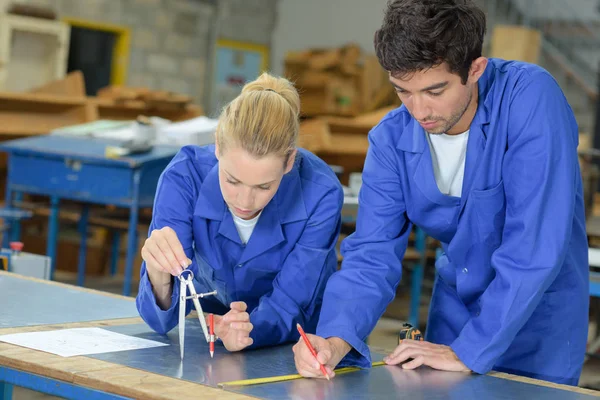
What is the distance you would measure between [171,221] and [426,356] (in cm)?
64

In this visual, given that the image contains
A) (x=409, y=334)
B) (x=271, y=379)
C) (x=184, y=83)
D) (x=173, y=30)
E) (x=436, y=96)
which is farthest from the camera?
(x=184, y=83)

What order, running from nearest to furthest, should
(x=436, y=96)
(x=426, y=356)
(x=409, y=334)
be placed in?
(x=436, y=96)
(x=426, y=356)
(x=409, y=334)

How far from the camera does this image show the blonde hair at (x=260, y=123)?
6.19 ft

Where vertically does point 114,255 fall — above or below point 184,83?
below

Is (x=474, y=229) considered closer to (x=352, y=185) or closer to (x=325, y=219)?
(x=325, y=219)

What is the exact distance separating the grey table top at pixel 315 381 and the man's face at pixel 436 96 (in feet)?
1.66

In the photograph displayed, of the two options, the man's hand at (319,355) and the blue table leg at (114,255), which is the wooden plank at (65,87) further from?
the man's hand at (319,355)

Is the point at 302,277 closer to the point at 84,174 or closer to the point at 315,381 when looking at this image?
the point at 315,381

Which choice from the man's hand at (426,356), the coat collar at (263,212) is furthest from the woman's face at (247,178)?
the man's hand at (426,356)

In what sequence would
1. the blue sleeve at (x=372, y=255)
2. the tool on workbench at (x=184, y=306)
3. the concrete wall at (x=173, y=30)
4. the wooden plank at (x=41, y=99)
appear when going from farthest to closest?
the concrete wall at (x=173, y=30)
the wooden plank at (x=41, y=99)
the blue sleeve at (x=372, y=255)
the tool on workbench at (x=184, y=306)

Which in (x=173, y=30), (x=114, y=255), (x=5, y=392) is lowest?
(x=114, y=255)

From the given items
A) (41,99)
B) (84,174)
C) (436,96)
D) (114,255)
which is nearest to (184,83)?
(41,99)

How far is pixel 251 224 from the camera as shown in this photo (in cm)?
211

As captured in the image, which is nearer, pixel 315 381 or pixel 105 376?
pixel 105 376
